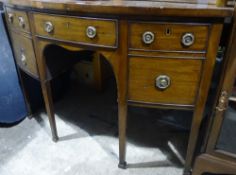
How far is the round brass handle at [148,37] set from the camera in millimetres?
731

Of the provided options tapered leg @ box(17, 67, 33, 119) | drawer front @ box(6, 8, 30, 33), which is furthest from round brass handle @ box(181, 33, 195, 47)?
tapered leg @ box(17, 67, 33, 119)

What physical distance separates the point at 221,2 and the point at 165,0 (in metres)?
0.19

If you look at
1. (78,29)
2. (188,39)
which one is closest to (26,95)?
(78,29)

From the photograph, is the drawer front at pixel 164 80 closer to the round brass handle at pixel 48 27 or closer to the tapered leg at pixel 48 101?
the round brass handle at pixel 48 27

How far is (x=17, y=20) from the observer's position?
1001mm

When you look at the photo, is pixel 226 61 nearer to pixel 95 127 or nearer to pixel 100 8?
pixel 100 8

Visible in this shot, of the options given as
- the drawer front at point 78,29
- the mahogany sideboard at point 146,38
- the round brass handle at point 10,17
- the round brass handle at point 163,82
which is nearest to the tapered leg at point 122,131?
the mahogany sideboard at point 146,38

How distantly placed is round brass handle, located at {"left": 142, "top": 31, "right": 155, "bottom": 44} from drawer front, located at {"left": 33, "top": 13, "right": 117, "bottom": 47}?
0.10 meters

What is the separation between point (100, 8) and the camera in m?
0.72

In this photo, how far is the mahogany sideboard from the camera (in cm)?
69

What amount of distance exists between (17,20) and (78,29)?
0.35 m

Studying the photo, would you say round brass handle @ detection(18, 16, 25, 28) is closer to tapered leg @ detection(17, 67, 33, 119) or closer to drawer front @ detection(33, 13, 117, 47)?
drawer front @ detection(33, 13, 117, 47)

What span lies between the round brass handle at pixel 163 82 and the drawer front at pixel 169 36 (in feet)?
0.34

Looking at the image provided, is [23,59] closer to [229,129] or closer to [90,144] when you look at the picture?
[90,144]
